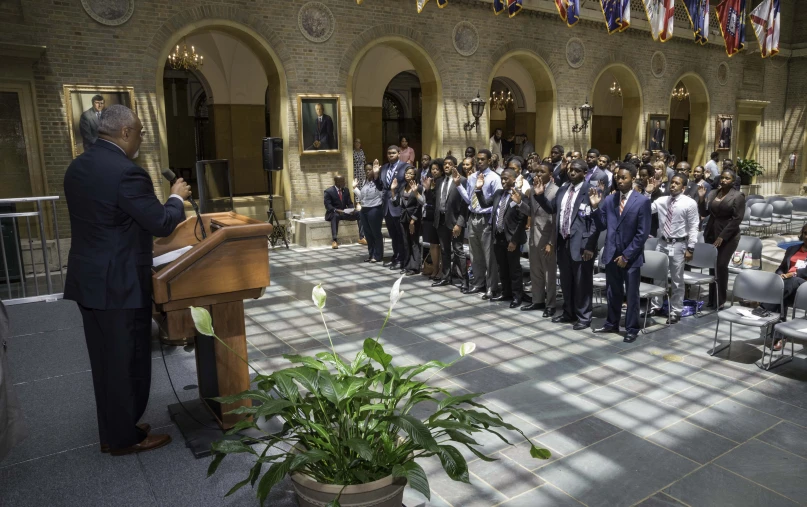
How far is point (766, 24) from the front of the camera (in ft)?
63.4

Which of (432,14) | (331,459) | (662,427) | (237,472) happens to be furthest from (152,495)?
(432,14)

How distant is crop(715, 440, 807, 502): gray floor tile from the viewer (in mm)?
3805

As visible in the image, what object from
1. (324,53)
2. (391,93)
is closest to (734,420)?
(324,53)

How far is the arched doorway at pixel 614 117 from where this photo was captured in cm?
1981

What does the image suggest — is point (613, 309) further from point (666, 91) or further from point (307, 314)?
point (666, 91)

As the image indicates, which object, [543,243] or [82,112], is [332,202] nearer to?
[82,112]

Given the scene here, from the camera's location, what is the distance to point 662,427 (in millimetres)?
4648

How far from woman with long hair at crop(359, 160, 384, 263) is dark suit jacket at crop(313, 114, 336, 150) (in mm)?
2584

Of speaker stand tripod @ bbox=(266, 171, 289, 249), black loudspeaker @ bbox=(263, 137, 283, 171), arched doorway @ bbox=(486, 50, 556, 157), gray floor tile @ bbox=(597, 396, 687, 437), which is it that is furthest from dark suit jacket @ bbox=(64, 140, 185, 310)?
arched doorway @ bbox=(486, 50, 556, 157)

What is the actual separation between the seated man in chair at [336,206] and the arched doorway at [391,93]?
88.8 inches

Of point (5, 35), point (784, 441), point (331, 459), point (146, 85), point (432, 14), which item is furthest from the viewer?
point (432, 14)

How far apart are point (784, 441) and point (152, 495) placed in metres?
4.36

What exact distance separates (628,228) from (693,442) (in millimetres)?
2725

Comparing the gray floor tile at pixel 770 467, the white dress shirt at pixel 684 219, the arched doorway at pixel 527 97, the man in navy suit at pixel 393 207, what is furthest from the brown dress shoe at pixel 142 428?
the arched doorway at pixel 527 97
